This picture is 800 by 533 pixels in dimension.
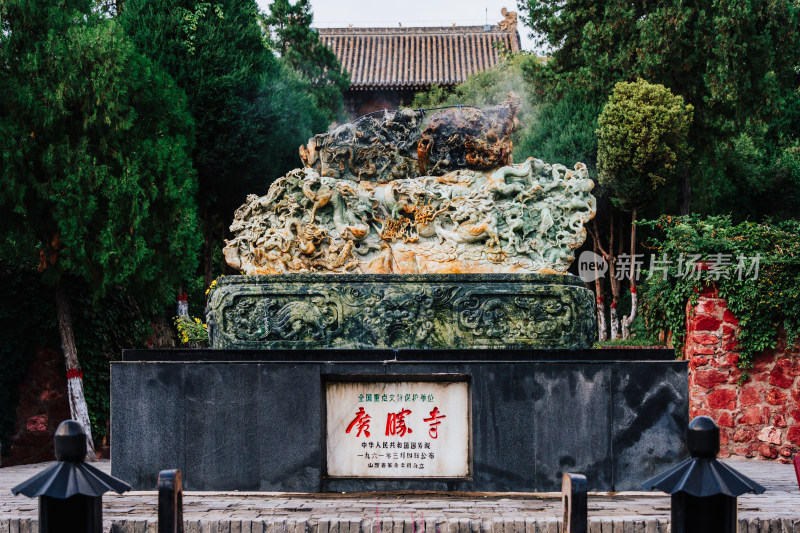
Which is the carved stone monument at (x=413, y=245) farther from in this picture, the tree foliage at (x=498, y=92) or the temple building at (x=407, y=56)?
the temple building at (x=407, y=56)

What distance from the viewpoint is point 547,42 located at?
17.5m

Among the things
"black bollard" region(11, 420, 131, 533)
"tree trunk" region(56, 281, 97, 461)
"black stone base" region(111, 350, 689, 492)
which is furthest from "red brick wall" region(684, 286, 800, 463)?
"black bollard" region(11, 420, 131, 533)

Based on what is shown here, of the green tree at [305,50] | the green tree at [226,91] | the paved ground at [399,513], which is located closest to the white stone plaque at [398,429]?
the paved ground at [399,513]

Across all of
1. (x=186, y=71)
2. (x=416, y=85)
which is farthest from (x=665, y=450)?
(x=416, y=85)

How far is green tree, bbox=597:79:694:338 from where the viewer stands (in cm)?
1441

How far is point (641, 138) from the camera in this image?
575 inches

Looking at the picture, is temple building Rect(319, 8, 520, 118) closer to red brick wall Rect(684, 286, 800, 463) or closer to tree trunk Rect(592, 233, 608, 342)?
tree trunk Rect(592, 233, 608, 342)

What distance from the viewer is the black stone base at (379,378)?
5.90m

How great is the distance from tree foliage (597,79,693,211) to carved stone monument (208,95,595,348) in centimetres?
718

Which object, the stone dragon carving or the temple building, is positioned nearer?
the stone dragon carving

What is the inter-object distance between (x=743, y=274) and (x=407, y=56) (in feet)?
58.2

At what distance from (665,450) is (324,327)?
8.41ft

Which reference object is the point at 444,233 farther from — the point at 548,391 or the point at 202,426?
the point at 202,426

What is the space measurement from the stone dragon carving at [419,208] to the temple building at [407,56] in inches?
638
